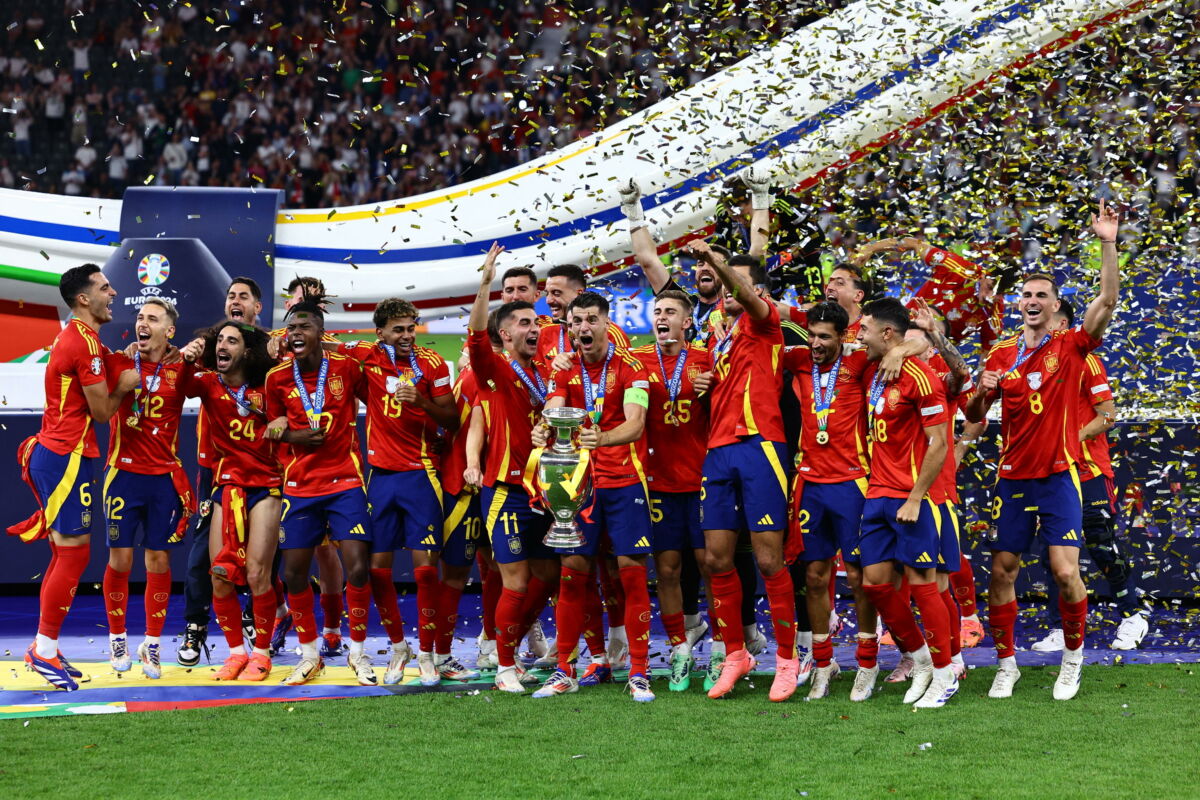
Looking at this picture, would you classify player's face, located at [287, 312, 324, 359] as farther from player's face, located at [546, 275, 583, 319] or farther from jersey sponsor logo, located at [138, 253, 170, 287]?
jersey sponsor logo, located at [138, 253, 170, 287]

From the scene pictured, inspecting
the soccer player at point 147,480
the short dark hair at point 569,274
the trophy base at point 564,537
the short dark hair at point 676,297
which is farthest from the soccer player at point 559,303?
the soccer player at point 147,480

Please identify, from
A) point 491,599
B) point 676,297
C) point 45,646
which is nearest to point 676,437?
point 676,297

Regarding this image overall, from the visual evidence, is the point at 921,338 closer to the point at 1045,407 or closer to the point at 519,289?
the point at 1045,407

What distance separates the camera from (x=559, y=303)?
311 inches

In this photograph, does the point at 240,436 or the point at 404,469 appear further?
the point at 240,436

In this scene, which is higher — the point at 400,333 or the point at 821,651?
the point at 400,333

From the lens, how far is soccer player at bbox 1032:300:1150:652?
8.00 meters

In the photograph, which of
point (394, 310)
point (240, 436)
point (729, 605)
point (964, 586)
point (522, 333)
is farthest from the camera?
point (964, 586)

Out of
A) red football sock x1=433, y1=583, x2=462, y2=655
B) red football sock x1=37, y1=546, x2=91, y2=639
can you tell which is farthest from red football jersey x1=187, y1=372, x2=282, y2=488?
red football sock x1=433, y1=583, x2=462, y2=655

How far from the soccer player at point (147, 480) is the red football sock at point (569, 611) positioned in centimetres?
235

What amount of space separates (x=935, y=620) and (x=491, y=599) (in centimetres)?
263

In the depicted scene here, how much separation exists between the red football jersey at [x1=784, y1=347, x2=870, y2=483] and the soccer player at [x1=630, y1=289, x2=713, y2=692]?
631 millimetres

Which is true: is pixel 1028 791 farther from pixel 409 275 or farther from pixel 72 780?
pixel 409 275

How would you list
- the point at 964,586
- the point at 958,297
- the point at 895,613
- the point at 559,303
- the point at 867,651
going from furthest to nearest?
the point at 958,297 → the point at 964,586 → the point at 559,303 → the point at 867,651 → the point at 895,613
